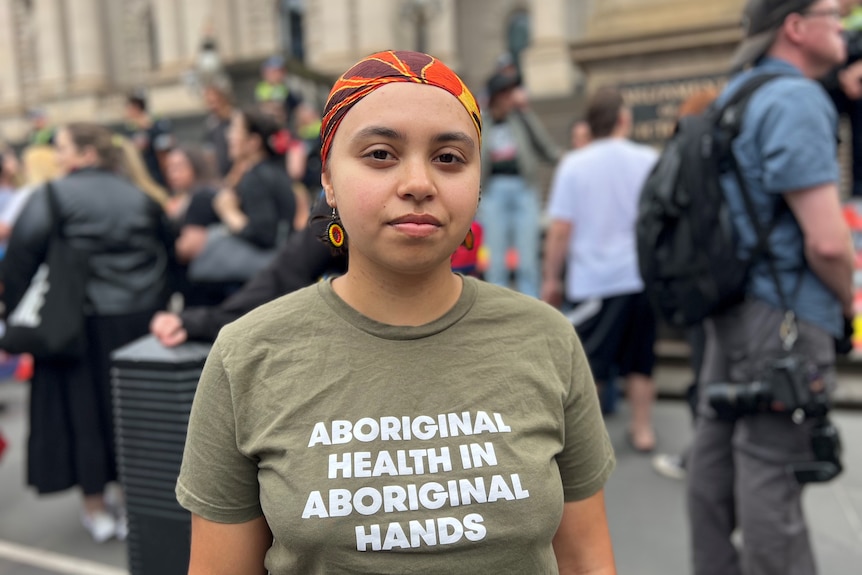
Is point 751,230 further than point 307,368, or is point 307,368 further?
point 751,230

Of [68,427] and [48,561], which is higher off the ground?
[68,427]

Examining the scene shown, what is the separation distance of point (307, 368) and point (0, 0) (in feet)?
120

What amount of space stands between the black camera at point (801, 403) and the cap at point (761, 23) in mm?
1097

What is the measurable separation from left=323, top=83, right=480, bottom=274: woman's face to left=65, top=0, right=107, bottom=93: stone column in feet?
106

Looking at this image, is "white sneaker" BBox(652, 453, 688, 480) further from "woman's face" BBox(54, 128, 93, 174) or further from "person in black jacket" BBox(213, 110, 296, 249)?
"woman's face" BBox(54, 128, 93, 174)

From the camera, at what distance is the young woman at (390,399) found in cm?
114

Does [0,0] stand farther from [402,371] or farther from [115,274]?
[402,371]

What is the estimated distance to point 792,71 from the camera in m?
2.46

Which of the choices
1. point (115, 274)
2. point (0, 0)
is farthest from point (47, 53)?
point (115, 274)

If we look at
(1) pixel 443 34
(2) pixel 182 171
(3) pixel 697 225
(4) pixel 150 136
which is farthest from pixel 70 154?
(1) pixel 443 34

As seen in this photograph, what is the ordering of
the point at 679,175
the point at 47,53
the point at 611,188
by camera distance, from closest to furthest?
the point at 679,175 → the point at 611,188 → the point at 47,53

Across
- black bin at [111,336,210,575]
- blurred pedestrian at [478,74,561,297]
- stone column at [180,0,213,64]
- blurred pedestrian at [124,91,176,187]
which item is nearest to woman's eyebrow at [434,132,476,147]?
black bin at [111,336,210,575]

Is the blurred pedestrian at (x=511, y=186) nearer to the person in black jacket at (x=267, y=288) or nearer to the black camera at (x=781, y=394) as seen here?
the black camera at (x=781, y=394)

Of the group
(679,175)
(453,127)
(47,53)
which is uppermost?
(47,53)
